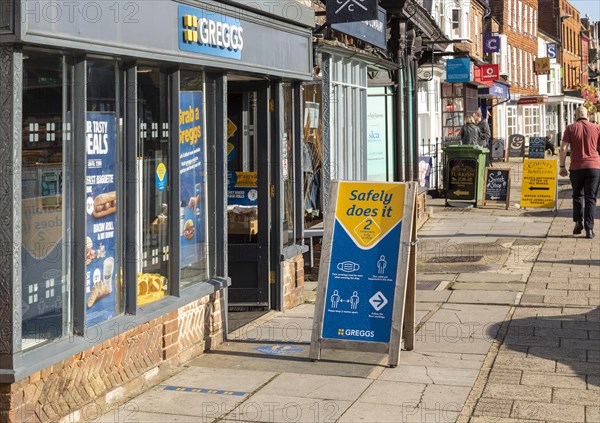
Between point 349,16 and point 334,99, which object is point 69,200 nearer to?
point 349,16

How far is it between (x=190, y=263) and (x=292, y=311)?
7.07ft

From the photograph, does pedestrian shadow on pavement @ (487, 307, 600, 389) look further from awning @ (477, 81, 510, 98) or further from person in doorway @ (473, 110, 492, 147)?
awning @ (477, 81, 510, 98)

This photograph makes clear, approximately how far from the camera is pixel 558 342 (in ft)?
26.4

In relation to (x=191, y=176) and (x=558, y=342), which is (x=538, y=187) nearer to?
(x=558, y=342)

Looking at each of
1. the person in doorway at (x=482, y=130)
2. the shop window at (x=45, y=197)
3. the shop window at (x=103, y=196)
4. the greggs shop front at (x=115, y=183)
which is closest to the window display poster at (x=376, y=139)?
the greggs shop front at (x=115, y=183)

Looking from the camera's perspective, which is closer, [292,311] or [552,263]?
[292,311]

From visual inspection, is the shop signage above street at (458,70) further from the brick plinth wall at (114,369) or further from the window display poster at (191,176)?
the brick plinth wall at (114,369)

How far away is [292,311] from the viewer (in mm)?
9719

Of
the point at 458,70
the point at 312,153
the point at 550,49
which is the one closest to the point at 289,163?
the point at 312,153

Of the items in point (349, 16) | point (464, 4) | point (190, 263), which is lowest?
point (190, 263)

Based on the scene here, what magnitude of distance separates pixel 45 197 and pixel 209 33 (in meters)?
2.43

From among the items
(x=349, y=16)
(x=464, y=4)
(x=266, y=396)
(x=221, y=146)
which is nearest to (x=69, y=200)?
(x=266, y=396)

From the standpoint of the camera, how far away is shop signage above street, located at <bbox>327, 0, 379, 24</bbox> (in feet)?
34.7

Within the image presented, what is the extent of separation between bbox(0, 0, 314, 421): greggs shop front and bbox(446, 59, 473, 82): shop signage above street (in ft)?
48.2
